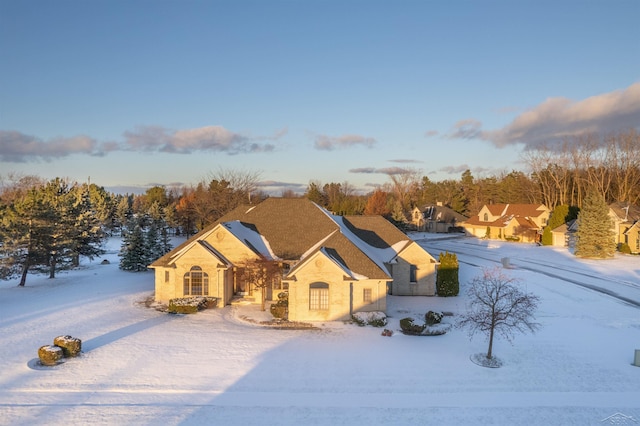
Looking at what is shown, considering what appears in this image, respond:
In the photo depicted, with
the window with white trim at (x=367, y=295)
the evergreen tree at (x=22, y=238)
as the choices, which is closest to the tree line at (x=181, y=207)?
the evergreen tree at (x=22, y=238)

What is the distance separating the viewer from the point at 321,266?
78.7ft

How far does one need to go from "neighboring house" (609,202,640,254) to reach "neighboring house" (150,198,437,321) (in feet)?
126

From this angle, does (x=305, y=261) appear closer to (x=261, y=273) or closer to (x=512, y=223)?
(x=261, y=273)

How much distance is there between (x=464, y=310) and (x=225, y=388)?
58.0 ft

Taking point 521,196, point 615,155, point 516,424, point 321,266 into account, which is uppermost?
point 615,155

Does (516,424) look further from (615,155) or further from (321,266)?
(615,155)

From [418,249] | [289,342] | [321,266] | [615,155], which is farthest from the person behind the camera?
[615,155]

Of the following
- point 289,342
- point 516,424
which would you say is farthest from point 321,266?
point 516,424

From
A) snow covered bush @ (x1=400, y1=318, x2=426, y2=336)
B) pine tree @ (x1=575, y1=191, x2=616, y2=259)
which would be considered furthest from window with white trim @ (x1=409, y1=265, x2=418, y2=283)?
pine tree @ (x1=575, y1=191, x2=616, y2=259)

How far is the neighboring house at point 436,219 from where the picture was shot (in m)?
87.5

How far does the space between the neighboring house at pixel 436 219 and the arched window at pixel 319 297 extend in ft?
225

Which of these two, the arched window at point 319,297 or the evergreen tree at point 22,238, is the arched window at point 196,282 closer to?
the arched window at point 319,297

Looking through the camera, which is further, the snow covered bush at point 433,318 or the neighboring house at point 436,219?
the neighboring house at point 436,219

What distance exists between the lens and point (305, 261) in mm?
24000
